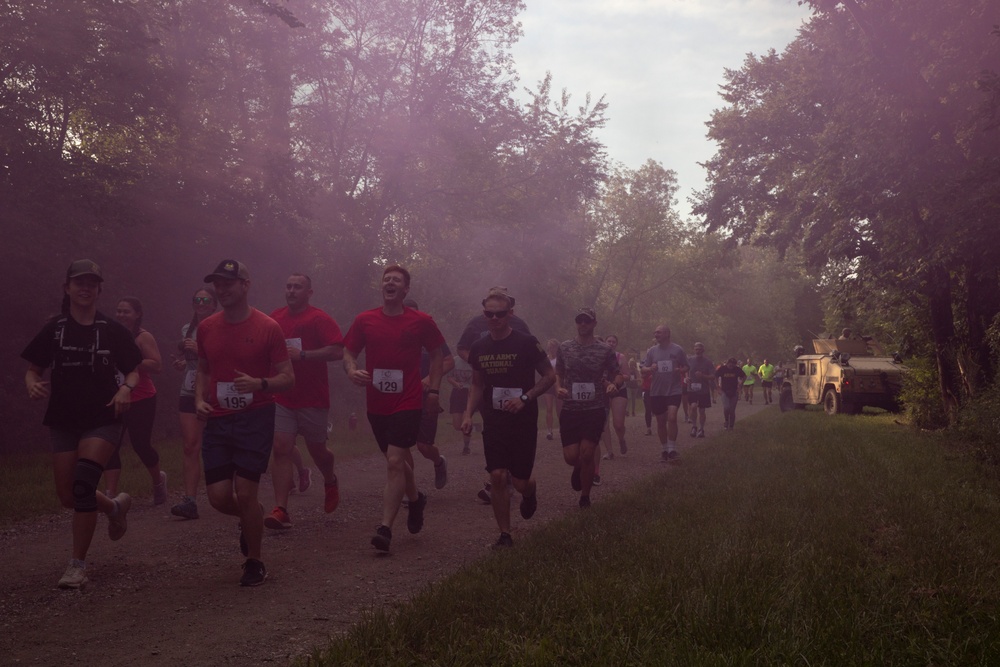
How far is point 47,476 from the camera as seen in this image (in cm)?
1229

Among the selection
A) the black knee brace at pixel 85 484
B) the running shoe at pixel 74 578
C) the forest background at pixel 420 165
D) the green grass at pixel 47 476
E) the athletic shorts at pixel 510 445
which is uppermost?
the forest background at pixel 420 165

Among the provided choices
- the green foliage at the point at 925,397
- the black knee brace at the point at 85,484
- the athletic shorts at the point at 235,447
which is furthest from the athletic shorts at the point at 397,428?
the green foliage at the point at 925,397

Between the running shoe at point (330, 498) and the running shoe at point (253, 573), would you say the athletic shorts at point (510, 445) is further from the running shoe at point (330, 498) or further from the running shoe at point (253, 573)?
the running shoe at point (253, 573)

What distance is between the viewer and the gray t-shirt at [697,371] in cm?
1905

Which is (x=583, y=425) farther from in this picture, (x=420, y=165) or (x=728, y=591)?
(x=420, y=165)

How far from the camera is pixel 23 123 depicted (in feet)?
49.4

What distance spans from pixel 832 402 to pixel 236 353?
23.8 m

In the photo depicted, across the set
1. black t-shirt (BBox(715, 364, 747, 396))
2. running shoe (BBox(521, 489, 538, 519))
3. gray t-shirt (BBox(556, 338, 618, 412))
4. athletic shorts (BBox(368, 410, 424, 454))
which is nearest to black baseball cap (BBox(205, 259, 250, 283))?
athletic shorts (BBox(368, 410, 424, 454))

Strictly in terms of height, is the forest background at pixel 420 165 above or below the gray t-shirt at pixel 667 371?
above

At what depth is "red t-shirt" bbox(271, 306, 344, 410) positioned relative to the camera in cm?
834

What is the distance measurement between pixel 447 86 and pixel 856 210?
1561 centimetres

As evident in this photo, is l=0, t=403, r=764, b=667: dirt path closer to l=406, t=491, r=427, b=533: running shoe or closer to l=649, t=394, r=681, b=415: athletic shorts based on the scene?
l=406, t=491, r=427, b=533: running shoe

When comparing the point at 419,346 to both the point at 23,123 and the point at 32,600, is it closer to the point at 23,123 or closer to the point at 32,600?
the point at 32,600

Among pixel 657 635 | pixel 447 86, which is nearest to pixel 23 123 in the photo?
pixel 657 635
